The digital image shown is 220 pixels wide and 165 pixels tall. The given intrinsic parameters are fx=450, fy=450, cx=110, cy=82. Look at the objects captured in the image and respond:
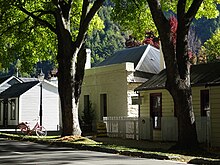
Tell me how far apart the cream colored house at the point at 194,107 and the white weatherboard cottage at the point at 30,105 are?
20747 millimetres

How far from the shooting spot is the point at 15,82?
55.8m

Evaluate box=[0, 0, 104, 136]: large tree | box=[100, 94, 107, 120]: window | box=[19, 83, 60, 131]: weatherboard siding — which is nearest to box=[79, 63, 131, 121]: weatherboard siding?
box=[100, 94, 107, 120]: window

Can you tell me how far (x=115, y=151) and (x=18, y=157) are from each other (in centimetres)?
409

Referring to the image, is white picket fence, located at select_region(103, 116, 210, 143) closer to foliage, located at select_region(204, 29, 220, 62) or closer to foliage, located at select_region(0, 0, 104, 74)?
foliage, located at select_region(0, 0, 104, 74)

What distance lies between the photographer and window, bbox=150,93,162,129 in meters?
25.4

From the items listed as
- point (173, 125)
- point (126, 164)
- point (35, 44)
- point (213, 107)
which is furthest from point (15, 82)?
point (126, 164)

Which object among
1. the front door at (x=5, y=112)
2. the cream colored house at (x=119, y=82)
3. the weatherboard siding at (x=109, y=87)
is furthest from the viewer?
the front door at (x=5, y=112)

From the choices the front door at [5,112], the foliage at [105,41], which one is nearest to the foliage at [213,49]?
the front door at [5,112]

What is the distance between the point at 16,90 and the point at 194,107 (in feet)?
97.3

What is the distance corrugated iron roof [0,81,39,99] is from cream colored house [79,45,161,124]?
11.9 meters

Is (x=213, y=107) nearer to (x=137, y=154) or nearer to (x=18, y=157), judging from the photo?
(x=137, y=154)

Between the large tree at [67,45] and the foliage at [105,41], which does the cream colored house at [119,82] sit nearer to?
the large tree at [67,45]

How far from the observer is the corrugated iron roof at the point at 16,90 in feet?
153

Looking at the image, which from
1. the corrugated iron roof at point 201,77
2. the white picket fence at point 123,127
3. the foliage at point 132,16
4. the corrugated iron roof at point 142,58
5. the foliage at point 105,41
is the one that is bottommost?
the white picket fence at point 123,127
